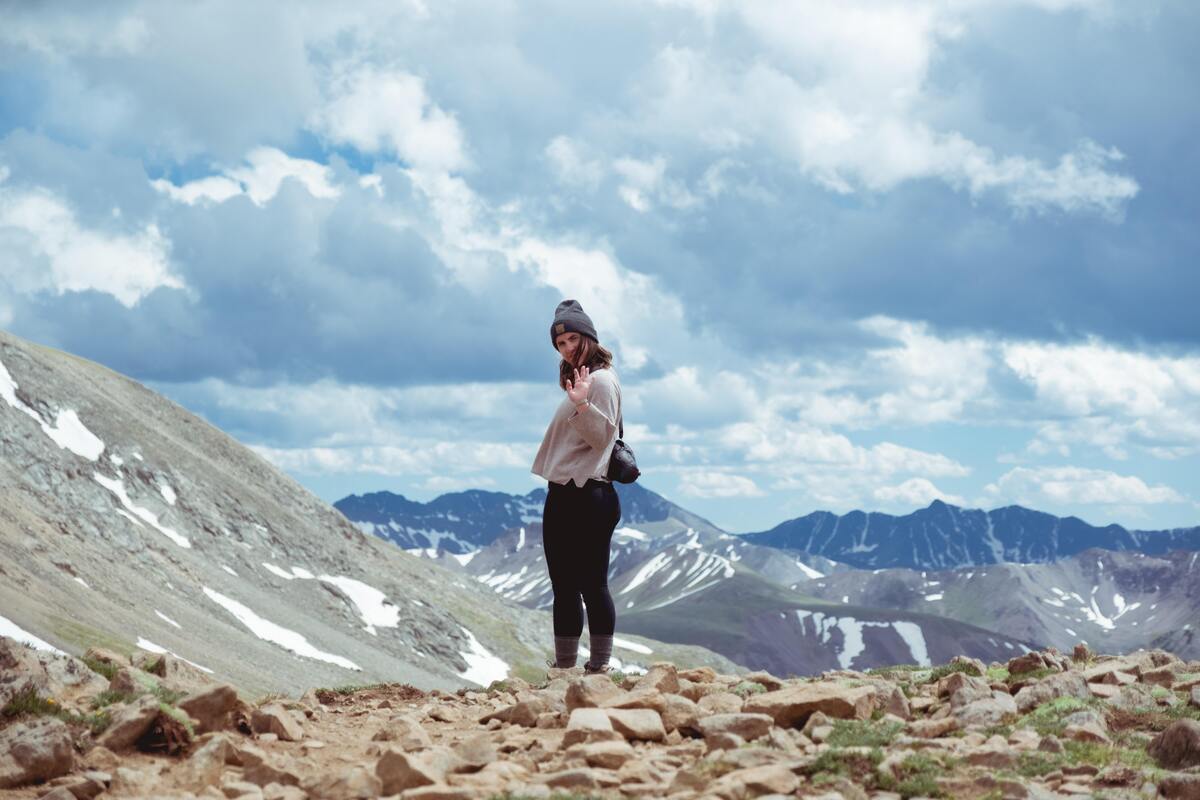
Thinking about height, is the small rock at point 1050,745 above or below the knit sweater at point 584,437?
below

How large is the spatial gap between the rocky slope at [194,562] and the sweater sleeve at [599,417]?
35.0 m

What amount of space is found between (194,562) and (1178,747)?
10124 cm

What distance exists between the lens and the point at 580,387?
532 inches

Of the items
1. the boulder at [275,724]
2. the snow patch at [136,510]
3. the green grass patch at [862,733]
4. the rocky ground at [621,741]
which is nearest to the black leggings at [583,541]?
the rocky ground at [621,741]

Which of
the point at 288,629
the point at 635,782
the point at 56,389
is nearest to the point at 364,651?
the point at 288,629

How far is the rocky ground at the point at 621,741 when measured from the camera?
948 centimetres

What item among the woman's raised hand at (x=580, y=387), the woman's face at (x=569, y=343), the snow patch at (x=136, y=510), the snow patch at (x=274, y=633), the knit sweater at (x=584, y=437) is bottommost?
the snow patch at (x=274, y=633)

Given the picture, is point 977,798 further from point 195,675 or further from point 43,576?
point 43,576

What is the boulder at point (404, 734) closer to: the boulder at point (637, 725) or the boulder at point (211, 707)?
the boulder at point (211, 707)

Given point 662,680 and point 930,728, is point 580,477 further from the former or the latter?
point 930,728

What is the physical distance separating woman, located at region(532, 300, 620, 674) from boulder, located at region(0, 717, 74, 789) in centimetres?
552

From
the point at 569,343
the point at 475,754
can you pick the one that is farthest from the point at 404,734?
the point at 569,343

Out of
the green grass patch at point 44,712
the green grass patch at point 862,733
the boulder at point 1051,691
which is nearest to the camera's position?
the green grass patch at point 862,733

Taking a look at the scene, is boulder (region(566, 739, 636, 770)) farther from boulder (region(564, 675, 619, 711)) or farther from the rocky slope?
the rocky slope
